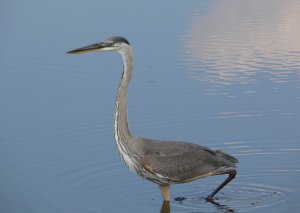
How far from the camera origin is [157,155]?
8.26 meters

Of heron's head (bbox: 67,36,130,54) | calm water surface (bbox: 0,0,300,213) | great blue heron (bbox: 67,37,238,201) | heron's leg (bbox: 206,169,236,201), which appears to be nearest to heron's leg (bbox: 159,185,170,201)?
great blue heron (bbox: 67,37,238,201)

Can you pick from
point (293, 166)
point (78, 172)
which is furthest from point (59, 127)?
point (293, 166)

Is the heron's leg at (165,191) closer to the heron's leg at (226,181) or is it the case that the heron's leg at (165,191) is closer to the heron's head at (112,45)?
the heron's leg at (226,181)

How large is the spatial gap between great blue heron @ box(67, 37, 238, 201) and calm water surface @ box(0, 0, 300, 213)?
333 millimetres

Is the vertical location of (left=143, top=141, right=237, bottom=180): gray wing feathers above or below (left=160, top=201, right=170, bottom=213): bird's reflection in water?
above

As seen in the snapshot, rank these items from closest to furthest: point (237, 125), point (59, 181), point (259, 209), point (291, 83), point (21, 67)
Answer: point (259, 209)
point (59, 181)
point (237, 125)
point (291, 83)
point (21, 67)

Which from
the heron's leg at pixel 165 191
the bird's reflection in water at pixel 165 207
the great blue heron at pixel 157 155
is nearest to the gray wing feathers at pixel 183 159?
the great blue heron at pixel 157 155

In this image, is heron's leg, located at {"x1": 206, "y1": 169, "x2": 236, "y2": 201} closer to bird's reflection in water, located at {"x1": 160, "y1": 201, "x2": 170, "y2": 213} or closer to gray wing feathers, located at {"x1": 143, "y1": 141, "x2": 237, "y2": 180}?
gray wing feathers, located at {"x1": 143, "y1": 141, "x2": 237, "y2": 180}

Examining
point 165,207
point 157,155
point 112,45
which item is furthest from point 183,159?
point 112,45

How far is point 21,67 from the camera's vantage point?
13.6 metres

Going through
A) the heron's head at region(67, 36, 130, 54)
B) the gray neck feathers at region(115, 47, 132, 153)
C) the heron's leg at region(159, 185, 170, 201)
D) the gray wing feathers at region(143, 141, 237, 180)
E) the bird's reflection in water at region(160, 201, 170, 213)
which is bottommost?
the bird's reflection in water at region(160, 201, 170, 213)

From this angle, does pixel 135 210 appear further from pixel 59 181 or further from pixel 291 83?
pixel 291 83

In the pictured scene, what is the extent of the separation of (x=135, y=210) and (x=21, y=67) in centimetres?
585

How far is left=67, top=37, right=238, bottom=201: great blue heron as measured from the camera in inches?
322
